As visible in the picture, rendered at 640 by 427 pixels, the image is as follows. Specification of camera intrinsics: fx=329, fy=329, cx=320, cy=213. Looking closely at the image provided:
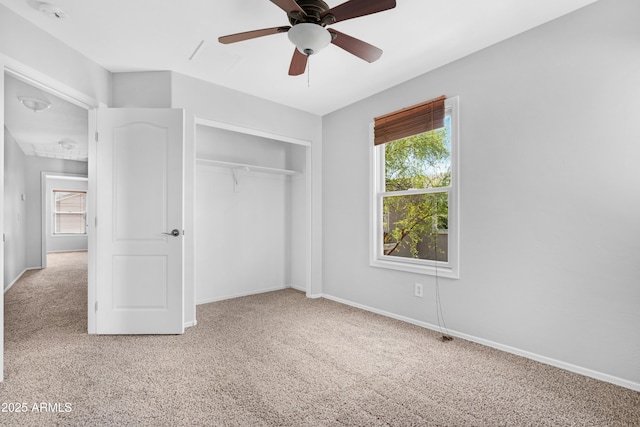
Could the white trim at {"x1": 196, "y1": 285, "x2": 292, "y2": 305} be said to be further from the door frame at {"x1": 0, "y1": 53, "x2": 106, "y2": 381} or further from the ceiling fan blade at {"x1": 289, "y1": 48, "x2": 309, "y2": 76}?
the ceiling fan blade at {"x1": 289, "y1": 48, "x2": 309, "y2": 76}

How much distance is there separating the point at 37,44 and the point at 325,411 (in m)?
3.32

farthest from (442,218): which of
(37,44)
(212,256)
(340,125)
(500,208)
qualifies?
(37,44)

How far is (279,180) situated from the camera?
5.02m

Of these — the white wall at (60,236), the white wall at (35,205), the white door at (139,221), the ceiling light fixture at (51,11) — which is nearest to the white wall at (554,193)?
the white door at (139,221)

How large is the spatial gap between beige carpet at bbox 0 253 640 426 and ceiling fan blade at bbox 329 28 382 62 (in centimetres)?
225

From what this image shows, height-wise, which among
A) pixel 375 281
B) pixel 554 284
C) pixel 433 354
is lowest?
pixel 433 354

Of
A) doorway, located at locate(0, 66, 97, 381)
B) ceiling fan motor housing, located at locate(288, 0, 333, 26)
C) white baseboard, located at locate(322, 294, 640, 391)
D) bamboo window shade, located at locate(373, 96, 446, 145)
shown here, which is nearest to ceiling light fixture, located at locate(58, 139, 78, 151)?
doorway, located at locate(0, 66, 97, 381)

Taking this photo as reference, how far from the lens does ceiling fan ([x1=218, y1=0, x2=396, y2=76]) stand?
1.83m

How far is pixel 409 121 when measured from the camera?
3412 mm

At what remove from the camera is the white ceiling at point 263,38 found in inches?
91.2

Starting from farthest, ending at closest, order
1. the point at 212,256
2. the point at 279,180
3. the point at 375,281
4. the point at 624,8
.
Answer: the point at 279,180, the point at 212,256, the point at 375,281, the point at 624,8

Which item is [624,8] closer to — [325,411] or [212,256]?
[325,411]

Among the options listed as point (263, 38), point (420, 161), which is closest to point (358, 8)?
point (263, 38)

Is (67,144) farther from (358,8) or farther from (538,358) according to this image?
(538,358)
